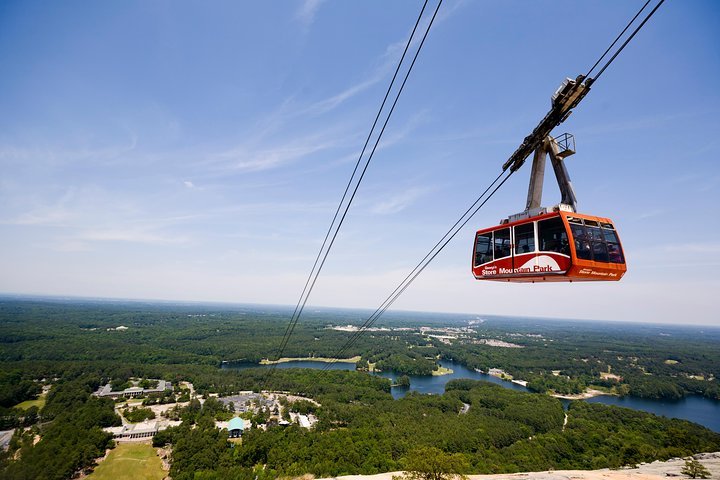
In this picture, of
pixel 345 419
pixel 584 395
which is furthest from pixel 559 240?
pixel 584 395

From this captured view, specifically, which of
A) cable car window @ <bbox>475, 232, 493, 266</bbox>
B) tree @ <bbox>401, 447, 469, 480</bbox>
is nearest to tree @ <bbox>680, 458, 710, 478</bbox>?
tree @ <bbox>401, 447, 469, 480</bbox>

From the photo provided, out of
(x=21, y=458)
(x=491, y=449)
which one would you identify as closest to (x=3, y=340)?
(x=21, y=458)

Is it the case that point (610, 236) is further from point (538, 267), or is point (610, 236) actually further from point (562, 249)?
point (538, 267)

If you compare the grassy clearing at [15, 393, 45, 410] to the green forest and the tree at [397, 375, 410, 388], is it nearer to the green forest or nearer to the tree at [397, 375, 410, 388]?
the green forest

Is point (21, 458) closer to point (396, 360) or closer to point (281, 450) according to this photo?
point (281, 450)

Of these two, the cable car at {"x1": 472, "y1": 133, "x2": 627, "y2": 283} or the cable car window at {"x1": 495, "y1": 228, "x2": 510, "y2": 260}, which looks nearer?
the cable car at {"x1": 472, "y1": 133, "x2": 627, "y2": 283}

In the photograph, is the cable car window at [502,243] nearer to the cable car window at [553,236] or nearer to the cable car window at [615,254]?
the cable car window at [553,236]
